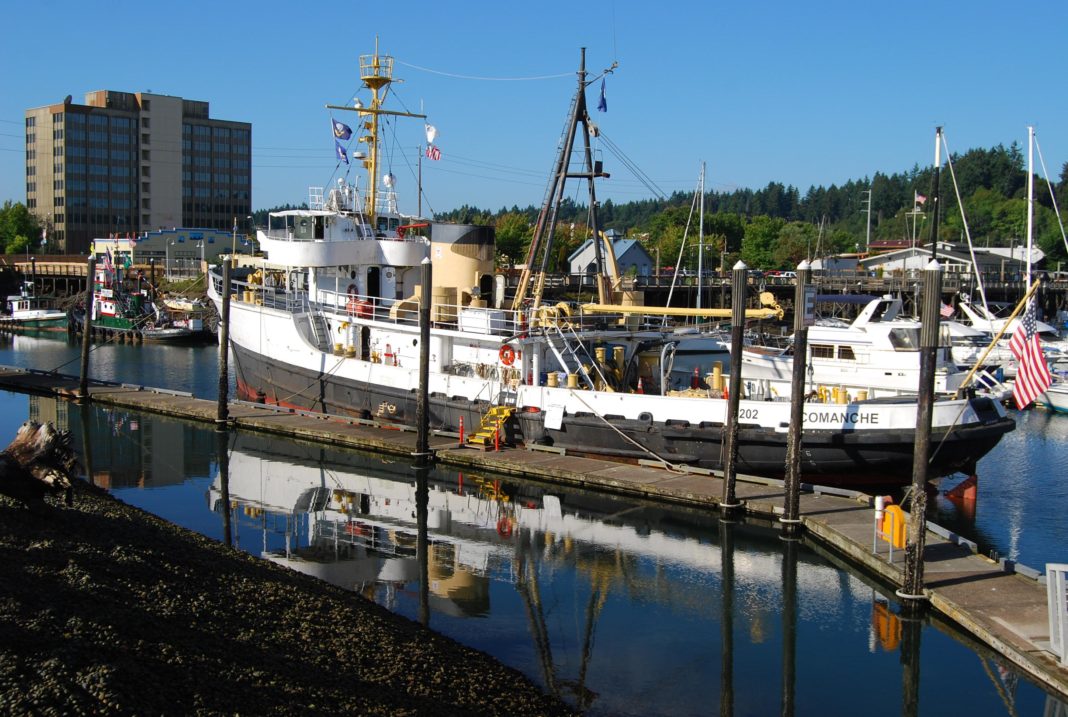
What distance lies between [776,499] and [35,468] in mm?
14178

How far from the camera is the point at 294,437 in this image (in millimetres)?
29094

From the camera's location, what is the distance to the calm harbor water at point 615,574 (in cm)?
1351

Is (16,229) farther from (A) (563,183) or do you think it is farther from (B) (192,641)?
(B) (192,641)

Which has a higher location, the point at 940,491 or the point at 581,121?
the point at 581,121

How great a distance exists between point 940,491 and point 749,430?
5.87 m

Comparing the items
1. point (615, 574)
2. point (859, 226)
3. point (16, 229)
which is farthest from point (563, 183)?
point (859, 226)

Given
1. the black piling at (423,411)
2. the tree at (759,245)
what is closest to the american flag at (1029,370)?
the black piling at (423,411)

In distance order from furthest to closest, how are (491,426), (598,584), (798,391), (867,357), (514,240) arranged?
(514,240), (867,357), (491,426), (798,391), (598,584)

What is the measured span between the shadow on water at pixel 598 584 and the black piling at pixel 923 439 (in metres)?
0.77

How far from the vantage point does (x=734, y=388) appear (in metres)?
20.0

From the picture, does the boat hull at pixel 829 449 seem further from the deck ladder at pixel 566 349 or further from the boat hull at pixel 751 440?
the deck ladder at pixel 566 349

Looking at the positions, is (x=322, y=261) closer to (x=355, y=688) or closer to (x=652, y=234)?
(x=355, y=688)

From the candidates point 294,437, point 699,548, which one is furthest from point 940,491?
point 294,437

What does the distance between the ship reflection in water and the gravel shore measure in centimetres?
176
